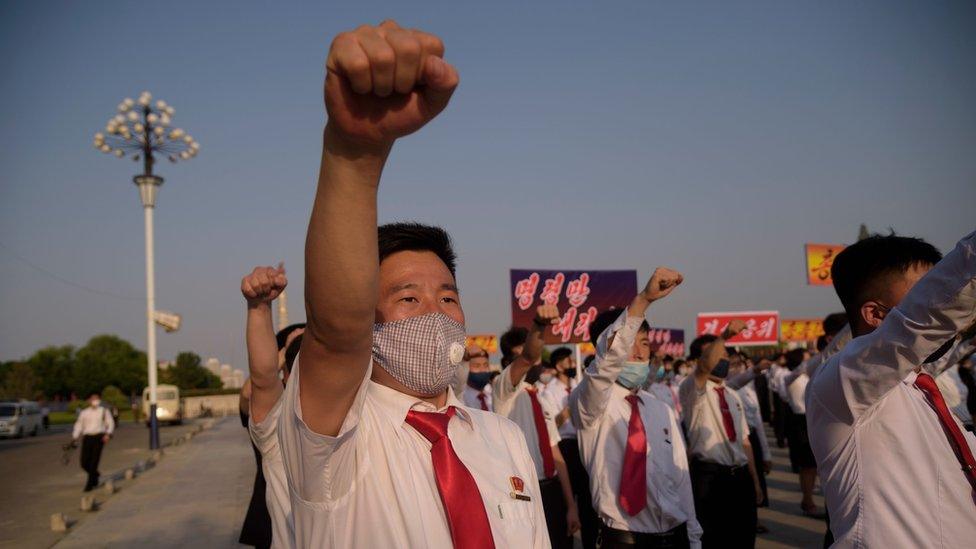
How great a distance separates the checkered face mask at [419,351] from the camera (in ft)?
6.75

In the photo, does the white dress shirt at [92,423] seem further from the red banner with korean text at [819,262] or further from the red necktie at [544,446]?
the red banner with korean text at [819,262]

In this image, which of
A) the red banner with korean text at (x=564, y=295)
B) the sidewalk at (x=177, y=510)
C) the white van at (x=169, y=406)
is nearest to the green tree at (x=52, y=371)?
the white van at (x=169, y=406)

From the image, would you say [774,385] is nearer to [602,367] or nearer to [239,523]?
[239,523]

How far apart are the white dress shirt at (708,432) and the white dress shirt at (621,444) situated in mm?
1361

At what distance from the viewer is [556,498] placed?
6.92 metres

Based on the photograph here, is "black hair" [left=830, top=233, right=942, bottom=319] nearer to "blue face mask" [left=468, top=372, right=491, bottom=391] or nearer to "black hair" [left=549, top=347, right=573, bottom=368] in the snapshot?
"blue face mask" [left=468, top=372, right=491, bottom=391]

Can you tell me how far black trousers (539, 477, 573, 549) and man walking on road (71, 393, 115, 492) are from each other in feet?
38.7

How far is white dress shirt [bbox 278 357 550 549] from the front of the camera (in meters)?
1.60

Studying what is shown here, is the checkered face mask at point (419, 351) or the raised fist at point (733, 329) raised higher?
the checkered face mask at point (419, 351)

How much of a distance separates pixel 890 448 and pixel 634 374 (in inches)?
111

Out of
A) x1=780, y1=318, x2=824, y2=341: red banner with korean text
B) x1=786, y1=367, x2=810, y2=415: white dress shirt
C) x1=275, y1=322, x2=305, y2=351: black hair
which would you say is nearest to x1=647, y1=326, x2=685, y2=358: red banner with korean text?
x1=780, y1=318, x2=824, y2=341: red banner with korean text

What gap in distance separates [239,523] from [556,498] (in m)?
5.59

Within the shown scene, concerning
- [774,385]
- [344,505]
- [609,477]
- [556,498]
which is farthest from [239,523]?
[774,385]

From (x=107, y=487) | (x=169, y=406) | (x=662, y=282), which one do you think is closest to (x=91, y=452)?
(x=107, y=487)
